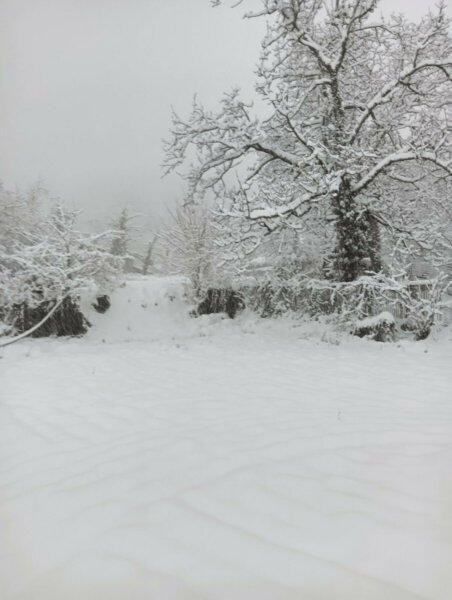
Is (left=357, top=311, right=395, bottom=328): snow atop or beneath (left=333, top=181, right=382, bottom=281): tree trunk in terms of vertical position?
beneath

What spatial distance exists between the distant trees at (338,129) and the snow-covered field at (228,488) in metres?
4.92

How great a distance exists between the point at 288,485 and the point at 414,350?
→ 570 centimetres

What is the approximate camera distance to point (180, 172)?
9648mm

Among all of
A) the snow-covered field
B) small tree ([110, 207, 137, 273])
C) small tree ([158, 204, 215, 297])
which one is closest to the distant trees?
small tree ([158, 204, 215, 297])

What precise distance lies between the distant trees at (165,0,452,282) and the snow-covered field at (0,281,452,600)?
4.92m

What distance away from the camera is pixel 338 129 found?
29.4 feet

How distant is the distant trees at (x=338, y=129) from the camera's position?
7.89 metres

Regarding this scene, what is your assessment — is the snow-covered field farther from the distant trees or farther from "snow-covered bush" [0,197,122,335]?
"snow-covered bush" [0,197,122,335]

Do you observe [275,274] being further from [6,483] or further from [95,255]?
[6,483]

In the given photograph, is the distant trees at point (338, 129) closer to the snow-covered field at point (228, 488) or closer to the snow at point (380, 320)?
the snow at point (380, 320)

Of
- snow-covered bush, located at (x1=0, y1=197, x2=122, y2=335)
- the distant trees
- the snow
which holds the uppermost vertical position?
the distant trees

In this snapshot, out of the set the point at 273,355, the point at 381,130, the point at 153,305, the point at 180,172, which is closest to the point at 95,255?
the point at 153,305

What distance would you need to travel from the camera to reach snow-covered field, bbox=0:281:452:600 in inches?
47.4

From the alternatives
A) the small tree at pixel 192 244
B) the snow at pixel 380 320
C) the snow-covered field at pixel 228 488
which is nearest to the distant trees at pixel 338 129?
the snow at pixel 380 320
